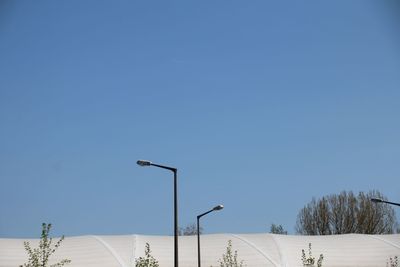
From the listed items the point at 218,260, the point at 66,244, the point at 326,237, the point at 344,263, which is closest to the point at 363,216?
the point at 326,237

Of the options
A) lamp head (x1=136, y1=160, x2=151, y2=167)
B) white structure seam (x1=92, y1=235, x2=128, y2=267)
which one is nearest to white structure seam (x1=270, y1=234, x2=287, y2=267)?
white structure seam (x1=92, y1=235, x2=128, y2=267)

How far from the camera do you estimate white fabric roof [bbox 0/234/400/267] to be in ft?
161

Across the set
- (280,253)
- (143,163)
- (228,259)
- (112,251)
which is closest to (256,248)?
(280,253)

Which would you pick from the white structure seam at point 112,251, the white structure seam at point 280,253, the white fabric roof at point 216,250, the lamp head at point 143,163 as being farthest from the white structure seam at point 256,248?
the lamp head at point 143,163

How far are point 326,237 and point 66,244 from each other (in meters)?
24.0

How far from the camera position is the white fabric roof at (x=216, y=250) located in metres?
49.1

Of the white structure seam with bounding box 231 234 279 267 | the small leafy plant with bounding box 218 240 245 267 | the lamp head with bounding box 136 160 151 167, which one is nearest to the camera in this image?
the lamp head with bounding box 136 160 151 167

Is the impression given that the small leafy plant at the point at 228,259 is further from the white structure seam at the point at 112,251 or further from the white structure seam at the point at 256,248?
the white structure seam at the point at 112,251

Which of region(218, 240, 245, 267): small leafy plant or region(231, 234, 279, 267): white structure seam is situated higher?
region(231, 234, 279, 267): white structure seam

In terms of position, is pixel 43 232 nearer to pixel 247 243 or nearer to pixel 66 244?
pixel 66 244

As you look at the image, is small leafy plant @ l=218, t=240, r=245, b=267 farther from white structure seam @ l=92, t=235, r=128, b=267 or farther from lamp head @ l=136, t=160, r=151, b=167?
lamp head @ l=136, t=160, r=151, b=167

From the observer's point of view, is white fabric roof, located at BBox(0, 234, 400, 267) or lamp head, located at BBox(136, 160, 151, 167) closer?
lamp head, located at BBox(136, 160, 151, 167)

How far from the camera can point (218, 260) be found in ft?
166

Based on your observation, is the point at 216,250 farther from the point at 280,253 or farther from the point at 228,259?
the point at 228,259
